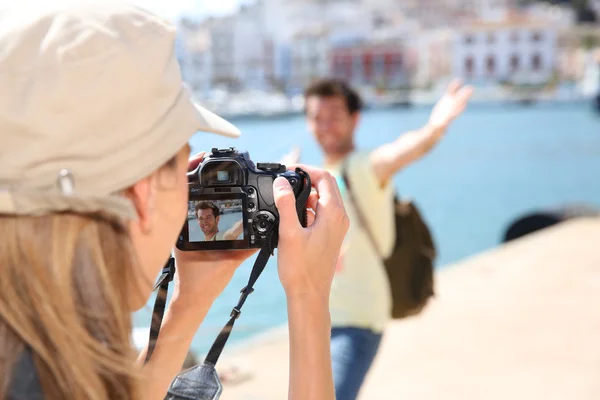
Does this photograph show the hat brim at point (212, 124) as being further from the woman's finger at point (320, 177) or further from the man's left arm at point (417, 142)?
the man's left arm at point (417, 142)

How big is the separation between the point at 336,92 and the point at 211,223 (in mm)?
1889

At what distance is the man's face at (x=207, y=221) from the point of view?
109 cm

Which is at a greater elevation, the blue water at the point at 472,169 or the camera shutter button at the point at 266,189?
the camera shutter button at the point at 266,189

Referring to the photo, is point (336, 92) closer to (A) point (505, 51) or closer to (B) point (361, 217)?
(B) point (361, 217)

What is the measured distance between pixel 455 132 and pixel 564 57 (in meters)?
18.2

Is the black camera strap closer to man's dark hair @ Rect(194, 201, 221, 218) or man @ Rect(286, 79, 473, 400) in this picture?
man's dark hair @ Rect(194, 201, 221, 218)

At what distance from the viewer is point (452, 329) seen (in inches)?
187

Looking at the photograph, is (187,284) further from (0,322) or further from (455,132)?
(455,132)

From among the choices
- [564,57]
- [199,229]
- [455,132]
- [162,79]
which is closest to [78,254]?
[162,79]

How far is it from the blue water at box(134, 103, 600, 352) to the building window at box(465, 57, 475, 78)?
13.6 ft

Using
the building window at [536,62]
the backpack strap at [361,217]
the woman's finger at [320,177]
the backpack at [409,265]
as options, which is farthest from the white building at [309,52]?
the woman's finger at [320,177]

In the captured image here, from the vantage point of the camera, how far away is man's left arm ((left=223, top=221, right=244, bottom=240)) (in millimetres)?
1111

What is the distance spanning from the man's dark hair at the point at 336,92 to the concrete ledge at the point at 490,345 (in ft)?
4.41

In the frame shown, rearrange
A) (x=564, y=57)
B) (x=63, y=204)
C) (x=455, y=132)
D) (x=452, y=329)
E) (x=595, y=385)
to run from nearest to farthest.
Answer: (x=63, y=204), (x=595, y=385), (x=452, y=329), (x=455, y=132), (x=564, y=57)
